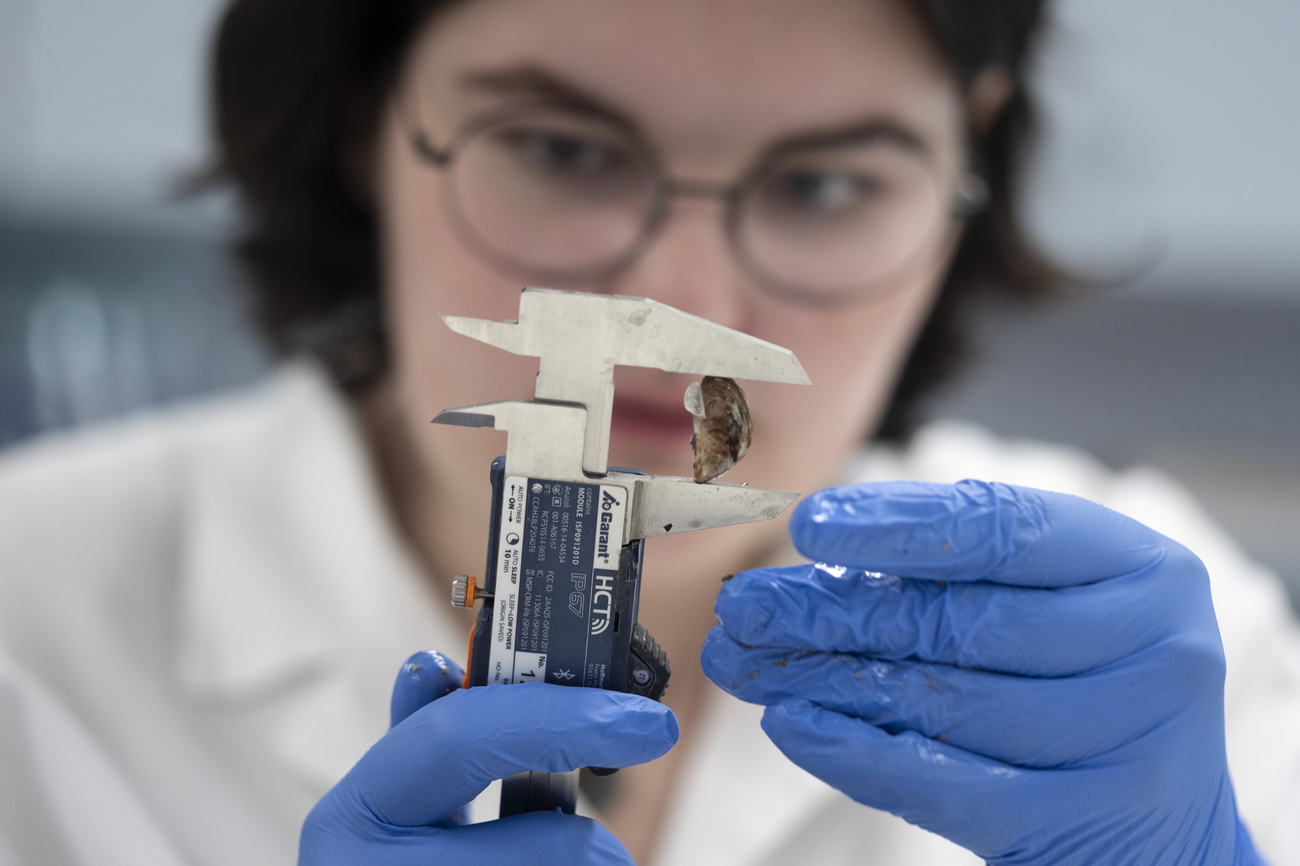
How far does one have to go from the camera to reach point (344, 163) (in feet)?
4.61

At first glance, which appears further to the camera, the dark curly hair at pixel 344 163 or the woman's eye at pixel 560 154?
the dark curly hair at pixel 344 163

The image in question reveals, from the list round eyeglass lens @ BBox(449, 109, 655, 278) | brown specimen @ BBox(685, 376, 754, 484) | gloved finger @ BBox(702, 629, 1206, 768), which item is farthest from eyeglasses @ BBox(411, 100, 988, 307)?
gloved finger @ BBox(702, 629, 1206, 768)

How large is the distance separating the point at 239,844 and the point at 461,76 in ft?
3.24

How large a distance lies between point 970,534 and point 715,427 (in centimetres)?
22

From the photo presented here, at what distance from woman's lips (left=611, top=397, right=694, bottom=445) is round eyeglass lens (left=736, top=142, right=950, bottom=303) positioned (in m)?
0.21

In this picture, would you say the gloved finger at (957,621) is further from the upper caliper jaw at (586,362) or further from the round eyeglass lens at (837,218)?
the round eyeglass lens at (837,218)

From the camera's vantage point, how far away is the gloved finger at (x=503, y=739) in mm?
605

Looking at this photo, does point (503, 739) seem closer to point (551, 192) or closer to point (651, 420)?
point (651, 420)

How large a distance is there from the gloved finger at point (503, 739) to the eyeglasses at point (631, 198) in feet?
1.82

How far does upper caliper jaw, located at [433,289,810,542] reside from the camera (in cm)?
60

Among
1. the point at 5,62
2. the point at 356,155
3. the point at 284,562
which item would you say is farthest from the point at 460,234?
the point at 5,62

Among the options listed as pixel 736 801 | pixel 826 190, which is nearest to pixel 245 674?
pixel 736 801

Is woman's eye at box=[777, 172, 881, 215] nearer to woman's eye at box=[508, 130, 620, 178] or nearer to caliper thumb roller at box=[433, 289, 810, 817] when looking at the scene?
woman's eye at box=[508, 130, 620, 178]

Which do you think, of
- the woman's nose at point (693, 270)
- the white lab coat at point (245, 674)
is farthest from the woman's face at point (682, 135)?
the white lab coat at point (245, 674)
